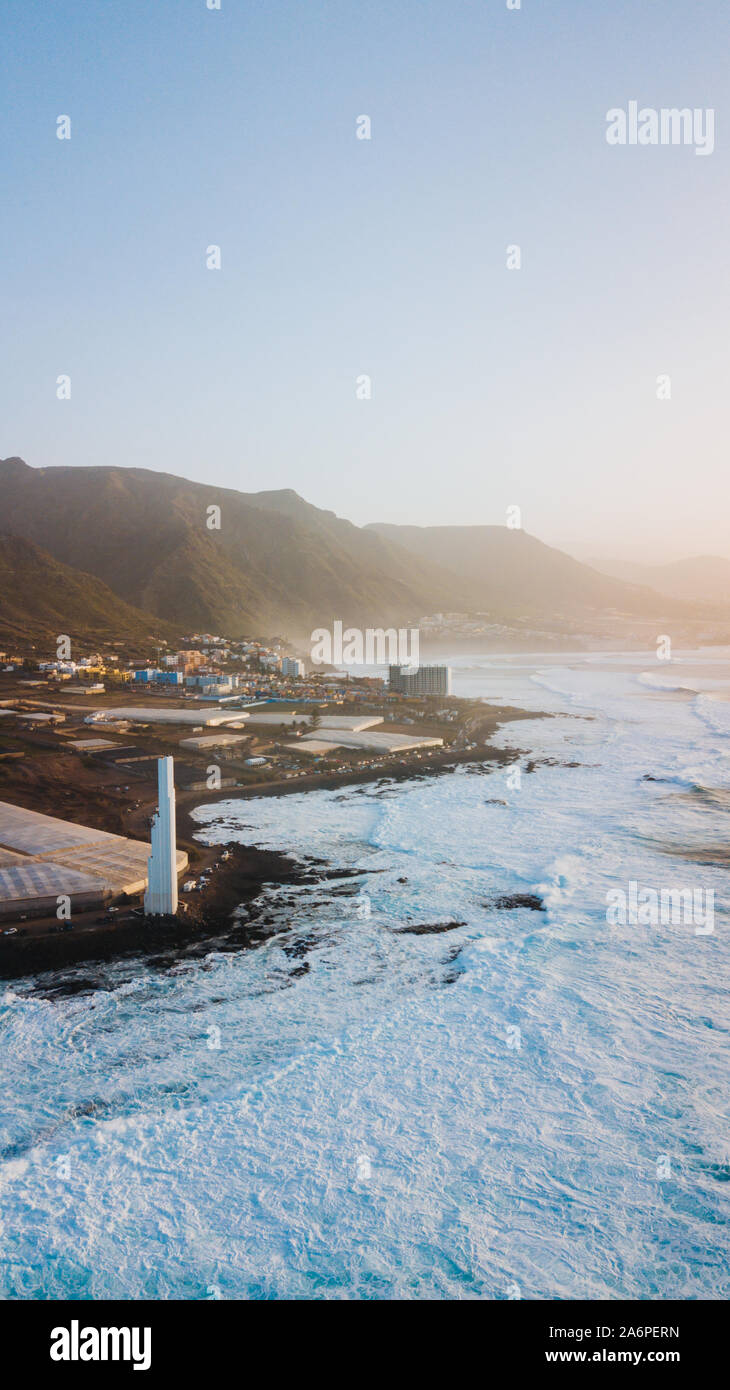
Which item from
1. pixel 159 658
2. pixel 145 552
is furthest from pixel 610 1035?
pixel 145 552

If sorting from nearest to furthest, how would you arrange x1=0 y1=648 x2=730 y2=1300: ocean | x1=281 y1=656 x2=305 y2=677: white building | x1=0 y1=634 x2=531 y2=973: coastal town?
x1=0 y1=648 x2=730 y2=1300: ocean → x1=0 y1=634 x2=531 y2=973: coastal town → x1=281 y1=656 x2=305 y2=677: white building

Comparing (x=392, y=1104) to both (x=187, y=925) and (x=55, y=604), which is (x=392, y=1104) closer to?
(x=187, y=925)

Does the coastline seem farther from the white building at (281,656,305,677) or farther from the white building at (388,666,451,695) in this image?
the white building at (281,656,305,677)

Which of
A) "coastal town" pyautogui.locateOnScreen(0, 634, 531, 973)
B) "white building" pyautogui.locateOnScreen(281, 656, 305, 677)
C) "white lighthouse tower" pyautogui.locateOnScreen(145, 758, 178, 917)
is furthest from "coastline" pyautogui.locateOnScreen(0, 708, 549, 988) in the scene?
"white building" pyautogui.locateOnScreen(281, 656, 305, 677)

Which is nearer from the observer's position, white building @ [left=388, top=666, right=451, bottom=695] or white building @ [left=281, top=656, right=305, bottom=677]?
Answer: white building @ [left=388, top=666, right=451, bottom=695]

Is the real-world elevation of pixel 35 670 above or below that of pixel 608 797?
above
